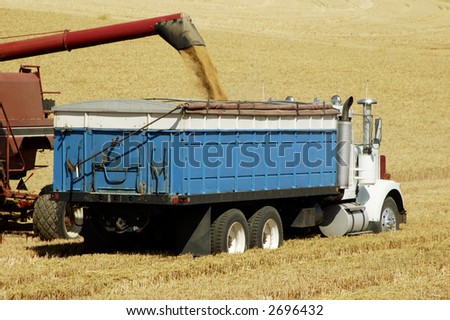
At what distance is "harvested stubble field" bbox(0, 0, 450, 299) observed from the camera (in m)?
12.0

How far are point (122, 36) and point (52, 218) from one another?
3245 millimetres

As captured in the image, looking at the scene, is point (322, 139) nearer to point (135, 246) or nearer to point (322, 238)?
point (322, 238)

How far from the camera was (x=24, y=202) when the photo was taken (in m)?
17.8

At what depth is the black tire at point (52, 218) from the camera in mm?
17281

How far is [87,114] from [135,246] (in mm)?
2413

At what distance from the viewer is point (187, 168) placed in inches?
564

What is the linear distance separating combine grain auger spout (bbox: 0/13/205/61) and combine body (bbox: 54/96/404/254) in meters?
1.77

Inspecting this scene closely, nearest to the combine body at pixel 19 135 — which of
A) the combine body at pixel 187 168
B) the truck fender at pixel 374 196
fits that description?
the combine body at pixel 187 168

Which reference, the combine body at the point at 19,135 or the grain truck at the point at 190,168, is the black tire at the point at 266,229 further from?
the combine body at the point at 19,135

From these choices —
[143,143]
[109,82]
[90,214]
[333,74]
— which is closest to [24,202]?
[90,214]

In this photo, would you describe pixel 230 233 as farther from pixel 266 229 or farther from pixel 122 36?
pixel 122 36

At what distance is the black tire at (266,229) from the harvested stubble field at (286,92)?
0.44 meters

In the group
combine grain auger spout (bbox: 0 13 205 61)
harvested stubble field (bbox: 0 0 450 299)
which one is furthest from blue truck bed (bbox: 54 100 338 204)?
combine grain auger spout (bbox: 0 13 205 61)

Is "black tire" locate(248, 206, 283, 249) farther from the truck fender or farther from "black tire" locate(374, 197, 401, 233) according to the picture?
"black tire" locate(374, 197, 401, 233)
